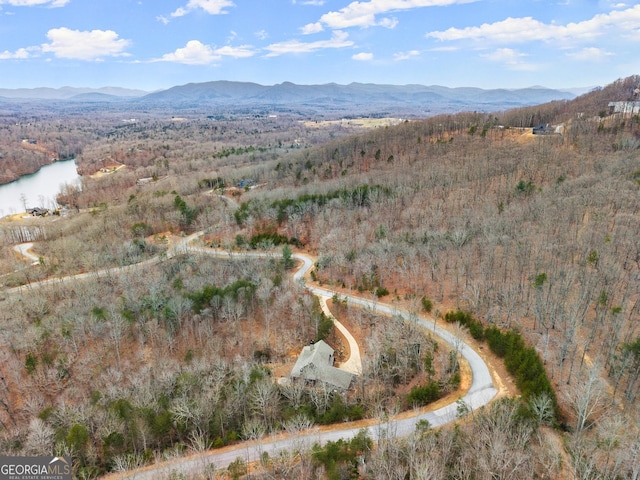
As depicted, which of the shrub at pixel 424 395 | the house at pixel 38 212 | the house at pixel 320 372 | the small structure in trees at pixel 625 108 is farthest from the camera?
the small structure in trees at pixel 625 108

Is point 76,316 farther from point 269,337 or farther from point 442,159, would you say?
point 442,159

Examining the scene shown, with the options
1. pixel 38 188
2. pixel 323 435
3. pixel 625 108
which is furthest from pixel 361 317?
pixel 38 188

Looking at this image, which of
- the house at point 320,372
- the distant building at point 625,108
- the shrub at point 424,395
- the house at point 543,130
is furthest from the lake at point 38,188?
the distant building at point 625,108

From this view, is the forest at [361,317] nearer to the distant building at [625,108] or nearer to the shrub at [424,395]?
the shrub at [424,395]

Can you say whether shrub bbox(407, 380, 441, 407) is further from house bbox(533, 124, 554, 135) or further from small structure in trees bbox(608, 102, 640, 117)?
small structure in trees bbox(608, 102, 640, 117)

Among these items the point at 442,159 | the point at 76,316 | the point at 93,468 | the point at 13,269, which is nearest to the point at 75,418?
the point at 93,468
